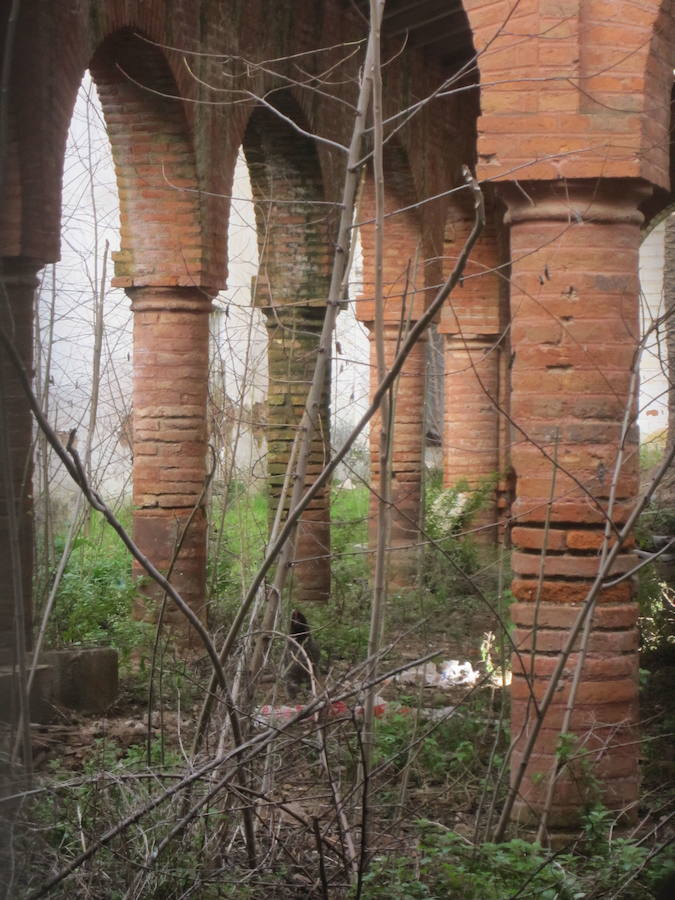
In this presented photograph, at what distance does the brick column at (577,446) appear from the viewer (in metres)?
5.41

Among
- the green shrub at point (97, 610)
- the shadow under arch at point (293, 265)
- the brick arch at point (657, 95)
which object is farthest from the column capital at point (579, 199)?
the shadow under arch at point (293, 265)

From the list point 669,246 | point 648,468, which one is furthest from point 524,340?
point 648,468

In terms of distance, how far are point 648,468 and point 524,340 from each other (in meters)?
17.6

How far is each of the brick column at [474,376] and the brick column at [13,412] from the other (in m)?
14.9

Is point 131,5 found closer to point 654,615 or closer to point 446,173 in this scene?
point 654,615

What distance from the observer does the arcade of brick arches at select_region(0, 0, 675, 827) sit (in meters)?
5.12

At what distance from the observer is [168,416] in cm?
988

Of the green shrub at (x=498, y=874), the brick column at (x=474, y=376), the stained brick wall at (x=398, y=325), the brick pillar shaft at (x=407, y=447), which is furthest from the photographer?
the brick column at (x=474, y=376)

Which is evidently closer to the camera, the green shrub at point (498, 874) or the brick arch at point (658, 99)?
the green shrub at point (498, 874)

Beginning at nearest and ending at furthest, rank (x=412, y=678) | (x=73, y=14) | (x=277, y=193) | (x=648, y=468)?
(x=73, y=14)
(x=412, y=678)
(x=277, y=193)
(x=648, y=468)

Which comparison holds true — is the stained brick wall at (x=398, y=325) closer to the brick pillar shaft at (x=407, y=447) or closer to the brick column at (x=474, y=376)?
the brick pillar shaft at (x=407, y=447)

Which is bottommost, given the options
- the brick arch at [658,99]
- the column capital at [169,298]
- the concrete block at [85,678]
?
the concrete block at [85,678]

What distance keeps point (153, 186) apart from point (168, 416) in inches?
67.5

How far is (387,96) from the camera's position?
12797 mm
